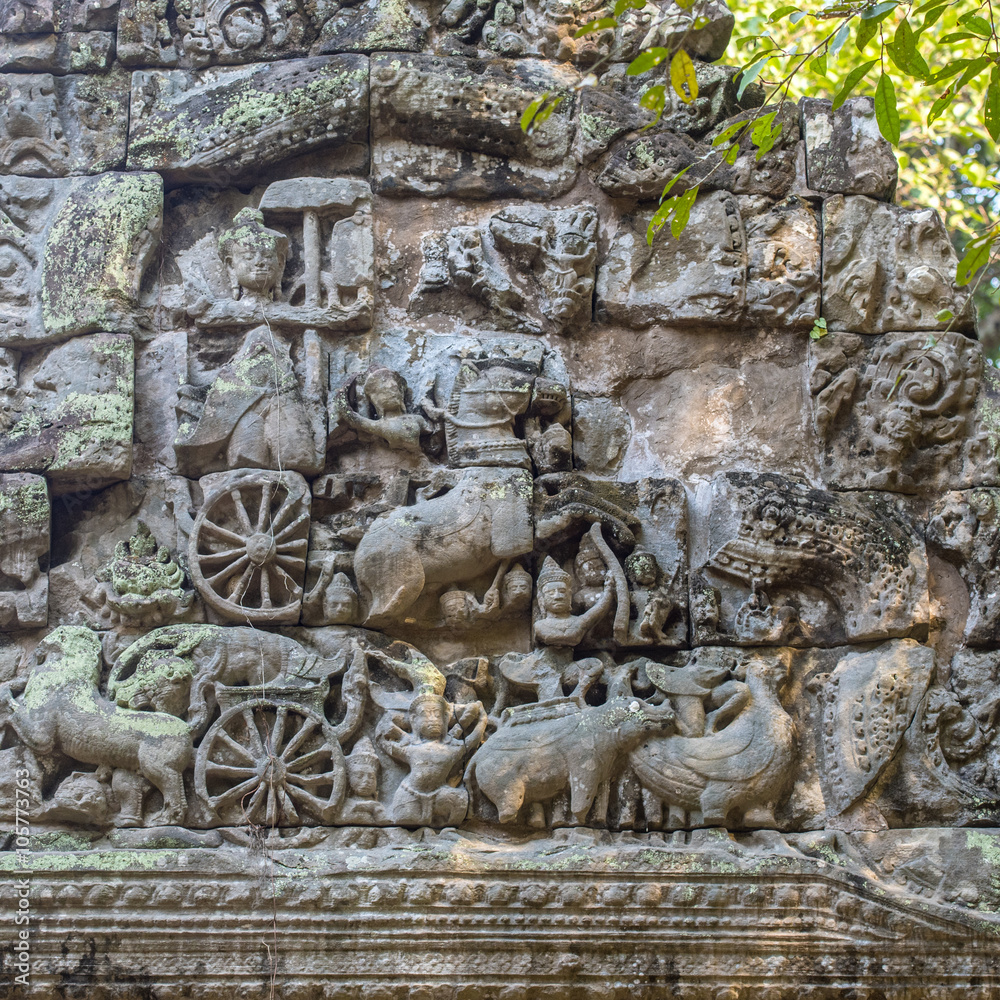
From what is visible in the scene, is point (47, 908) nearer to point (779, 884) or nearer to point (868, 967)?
point (779, 884)

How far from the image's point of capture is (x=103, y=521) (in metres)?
5.29

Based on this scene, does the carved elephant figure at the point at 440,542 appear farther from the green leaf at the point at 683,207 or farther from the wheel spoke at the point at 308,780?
the green leaf at the point at 683,207

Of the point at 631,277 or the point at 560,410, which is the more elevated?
the point at 631,277

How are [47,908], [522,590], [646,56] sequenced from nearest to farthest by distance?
[646,56] → [47,908] → [522,590]

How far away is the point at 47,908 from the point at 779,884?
2.47 m

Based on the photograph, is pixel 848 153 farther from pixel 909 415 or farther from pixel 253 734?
pixel 253 734

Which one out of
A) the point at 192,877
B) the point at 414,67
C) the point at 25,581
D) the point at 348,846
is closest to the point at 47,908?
the point at 192,877

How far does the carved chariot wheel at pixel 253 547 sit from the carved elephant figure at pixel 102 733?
54 cm

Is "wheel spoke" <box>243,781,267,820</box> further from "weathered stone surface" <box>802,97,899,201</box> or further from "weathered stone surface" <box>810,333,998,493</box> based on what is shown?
"weathered stone surface" <box>802,97,899,201</box>

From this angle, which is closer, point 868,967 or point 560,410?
point 868,967

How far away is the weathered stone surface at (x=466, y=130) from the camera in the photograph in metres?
5.72

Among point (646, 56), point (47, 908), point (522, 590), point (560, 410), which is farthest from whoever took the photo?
point (560, 410)

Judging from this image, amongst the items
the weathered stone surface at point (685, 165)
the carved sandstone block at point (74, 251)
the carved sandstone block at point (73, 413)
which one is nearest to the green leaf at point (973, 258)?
the weathered stone surface at point (685, 165)

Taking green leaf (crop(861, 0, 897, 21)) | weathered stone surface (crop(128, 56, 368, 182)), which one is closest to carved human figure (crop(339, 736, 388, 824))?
weathered stone surface (crop(128, 56, 368, 182))
